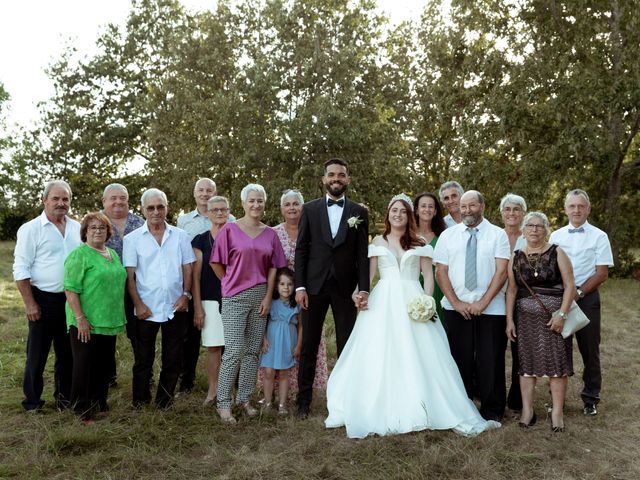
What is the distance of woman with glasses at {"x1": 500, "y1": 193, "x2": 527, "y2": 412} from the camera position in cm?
613

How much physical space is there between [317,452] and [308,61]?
1825 cm

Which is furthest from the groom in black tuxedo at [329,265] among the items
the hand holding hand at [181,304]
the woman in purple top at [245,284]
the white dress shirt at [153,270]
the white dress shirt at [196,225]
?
the white dress shirt at [196,225]

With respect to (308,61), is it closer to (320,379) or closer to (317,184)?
(317,184)

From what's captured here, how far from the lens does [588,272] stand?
608 centimetres

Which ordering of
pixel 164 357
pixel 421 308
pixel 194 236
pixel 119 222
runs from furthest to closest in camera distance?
pixel 194 236
pixel 119 222
pixel 164 357
pixel 421 308

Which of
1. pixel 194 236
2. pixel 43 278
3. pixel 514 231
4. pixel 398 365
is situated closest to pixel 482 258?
pixel 514 231

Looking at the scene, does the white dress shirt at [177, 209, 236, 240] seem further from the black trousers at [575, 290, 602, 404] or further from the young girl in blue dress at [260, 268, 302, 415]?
the black trousers at [575, 290, 602, 404]

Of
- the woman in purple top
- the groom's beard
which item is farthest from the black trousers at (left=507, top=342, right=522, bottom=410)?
the woman in purple top

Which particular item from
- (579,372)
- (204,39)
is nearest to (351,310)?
(579,372)

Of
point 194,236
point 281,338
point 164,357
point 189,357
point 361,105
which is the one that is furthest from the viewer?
point 361,105

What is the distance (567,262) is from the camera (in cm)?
549

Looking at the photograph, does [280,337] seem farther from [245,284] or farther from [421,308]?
[421,308]

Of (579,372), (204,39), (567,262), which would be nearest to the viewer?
(567,262)

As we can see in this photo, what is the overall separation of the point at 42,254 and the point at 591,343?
5519 mm
